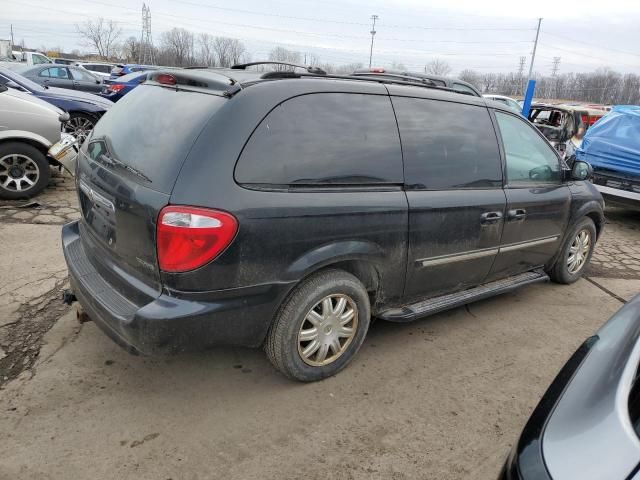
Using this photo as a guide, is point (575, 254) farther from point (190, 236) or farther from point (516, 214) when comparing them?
point (190, 236)

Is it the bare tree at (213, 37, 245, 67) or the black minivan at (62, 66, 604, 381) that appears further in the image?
the bare tree at (213, 37, 245, 67)

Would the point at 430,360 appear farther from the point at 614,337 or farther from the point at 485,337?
the point at 614,337

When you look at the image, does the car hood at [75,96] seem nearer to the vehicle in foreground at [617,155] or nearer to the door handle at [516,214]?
the door handle at [516,214]

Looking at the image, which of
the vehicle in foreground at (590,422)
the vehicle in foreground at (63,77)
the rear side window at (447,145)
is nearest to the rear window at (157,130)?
the rear side window at (447,145)

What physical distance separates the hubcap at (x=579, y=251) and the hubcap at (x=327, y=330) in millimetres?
2767

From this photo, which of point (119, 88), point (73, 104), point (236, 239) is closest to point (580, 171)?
point (236, 239)

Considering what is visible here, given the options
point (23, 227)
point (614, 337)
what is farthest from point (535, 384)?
point (23, 227)

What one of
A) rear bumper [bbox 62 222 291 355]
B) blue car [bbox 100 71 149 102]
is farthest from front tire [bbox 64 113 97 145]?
rear bumper [bbox 62 222 291 355]

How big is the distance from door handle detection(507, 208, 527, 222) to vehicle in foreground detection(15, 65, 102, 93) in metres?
13.6

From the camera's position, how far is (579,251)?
4.84 m

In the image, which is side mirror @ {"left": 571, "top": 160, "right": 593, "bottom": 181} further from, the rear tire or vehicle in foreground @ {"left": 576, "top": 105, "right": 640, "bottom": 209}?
the rear tire

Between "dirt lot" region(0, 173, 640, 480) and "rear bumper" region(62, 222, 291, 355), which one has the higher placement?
"rear bumper" region(62, 222, 291, 355)

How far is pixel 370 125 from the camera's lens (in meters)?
2.95

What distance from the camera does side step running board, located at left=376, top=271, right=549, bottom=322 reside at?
3.27 m
